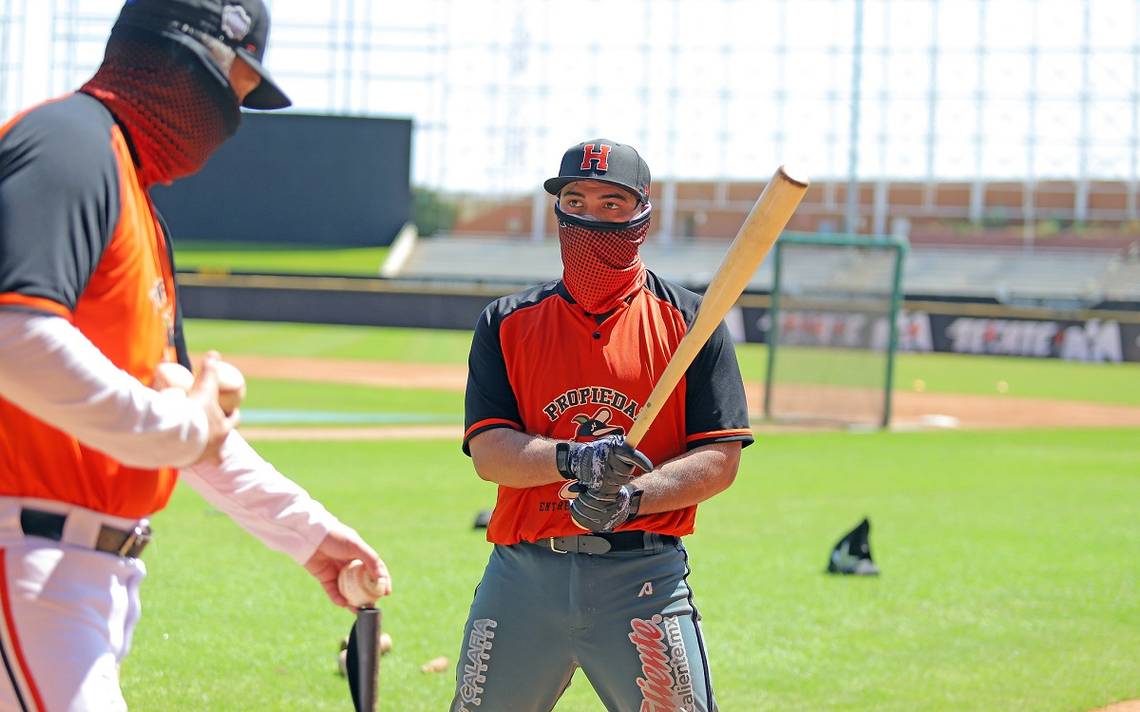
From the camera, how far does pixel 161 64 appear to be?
9.18 ft

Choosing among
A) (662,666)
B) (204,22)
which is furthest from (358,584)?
(204,22)

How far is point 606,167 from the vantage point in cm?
397

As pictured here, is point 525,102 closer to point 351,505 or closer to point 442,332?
point 442,332

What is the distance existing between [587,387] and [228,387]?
1.52 metres

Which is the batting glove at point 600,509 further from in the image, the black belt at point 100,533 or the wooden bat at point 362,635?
the black belt at point 100,533

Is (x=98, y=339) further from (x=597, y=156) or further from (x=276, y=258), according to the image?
(x=276, y=258)

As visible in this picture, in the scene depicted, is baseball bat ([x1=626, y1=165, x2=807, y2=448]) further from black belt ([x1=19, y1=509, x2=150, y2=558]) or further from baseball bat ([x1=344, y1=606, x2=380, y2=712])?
black belt ([x1=19, y1=509, x2=150, y2=558])

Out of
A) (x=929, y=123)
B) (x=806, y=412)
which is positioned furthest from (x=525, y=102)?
(x=806, y=412)

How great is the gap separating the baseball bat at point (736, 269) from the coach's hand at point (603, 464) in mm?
58

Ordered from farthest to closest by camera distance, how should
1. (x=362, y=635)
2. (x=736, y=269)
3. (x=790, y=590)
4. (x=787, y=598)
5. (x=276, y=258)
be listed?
(x=276, y=258), (x=790, y=590), (x=787, y=598), (x=736, y=269), (x=362, y=635)

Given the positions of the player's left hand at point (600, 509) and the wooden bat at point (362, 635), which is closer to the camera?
the wooden bat at point (362, 635)

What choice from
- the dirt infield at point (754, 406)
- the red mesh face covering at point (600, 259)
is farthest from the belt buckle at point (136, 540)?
the dirt infield at point (754, 406)

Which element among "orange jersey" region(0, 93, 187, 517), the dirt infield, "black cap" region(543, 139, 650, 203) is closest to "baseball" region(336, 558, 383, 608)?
"orange jersey" region(0, 93, 187, 517)

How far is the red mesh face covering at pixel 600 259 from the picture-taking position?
4.04 meters
